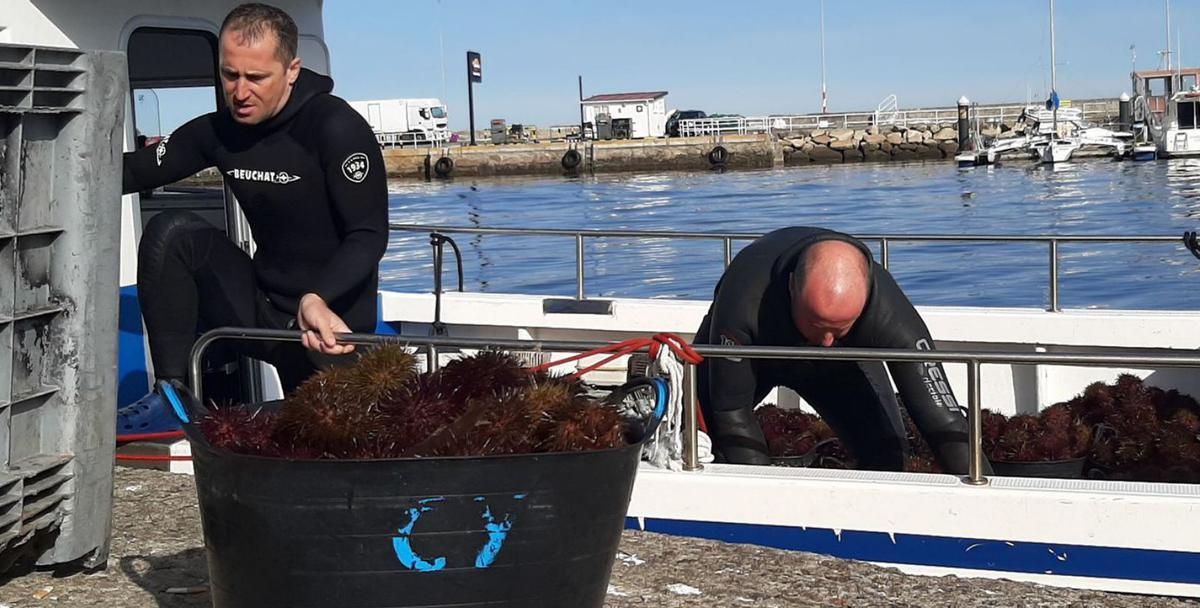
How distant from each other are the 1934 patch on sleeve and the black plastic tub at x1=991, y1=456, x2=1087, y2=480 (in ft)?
10.7

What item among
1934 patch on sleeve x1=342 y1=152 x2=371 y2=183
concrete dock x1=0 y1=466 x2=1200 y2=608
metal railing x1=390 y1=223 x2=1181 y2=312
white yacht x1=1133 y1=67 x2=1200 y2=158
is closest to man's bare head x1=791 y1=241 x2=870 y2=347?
concrete dock x1=0 y1=466 x2=1200 y2=608

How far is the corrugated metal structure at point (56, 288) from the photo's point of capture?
162 inches

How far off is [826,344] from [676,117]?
81200 mm

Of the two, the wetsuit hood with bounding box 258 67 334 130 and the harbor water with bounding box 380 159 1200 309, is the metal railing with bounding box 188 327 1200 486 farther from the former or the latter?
the harbor water with bounding box 380 159 1200 309

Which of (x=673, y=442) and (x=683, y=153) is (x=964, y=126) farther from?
(x=673, y=442)

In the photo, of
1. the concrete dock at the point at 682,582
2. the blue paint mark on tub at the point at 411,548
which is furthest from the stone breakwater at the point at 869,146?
the blue paint mark on tub at the point at 411,548

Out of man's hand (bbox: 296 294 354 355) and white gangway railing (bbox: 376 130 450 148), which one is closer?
man's hand (bbox: 296 294 354 355)

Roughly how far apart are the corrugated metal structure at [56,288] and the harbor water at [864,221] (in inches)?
272

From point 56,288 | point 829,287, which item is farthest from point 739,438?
point 56,288

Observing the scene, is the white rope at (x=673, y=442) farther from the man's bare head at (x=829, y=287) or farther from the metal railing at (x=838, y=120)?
the metal railing at (x=838, y=120)

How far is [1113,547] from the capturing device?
5105 millimetres

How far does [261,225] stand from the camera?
513 centimetres

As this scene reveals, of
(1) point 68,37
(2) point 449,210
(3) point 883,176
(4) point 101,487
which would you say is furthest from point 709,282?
(3) point 883,176

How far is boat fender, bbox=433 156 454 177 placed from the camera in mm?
70250
